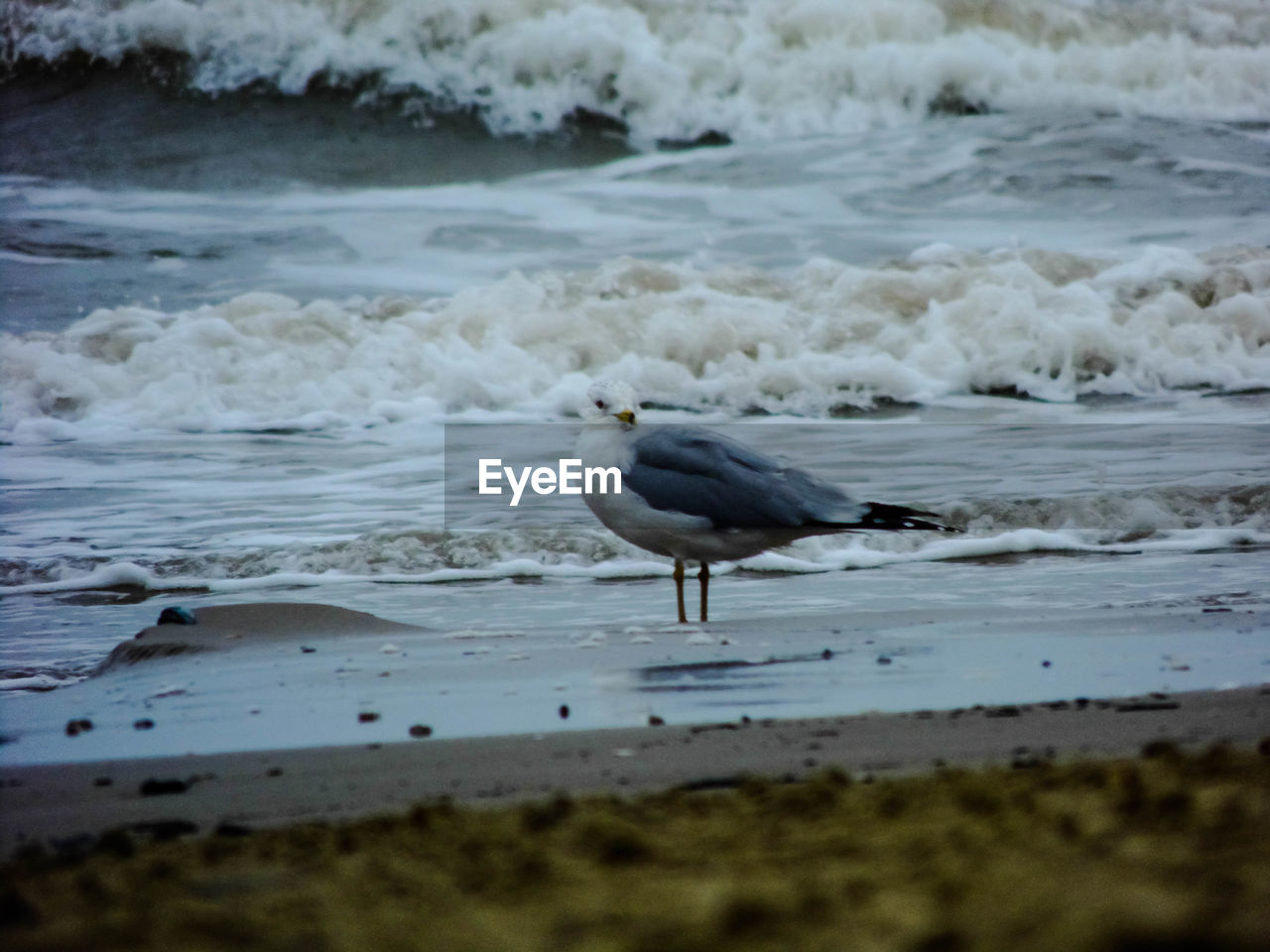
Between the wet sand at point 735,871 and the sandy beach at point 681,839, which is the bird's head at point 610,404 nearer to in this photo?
the sandy beach at point 681,839

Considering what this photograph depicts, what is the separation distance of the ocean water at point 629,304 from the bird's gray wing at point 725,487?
29cm

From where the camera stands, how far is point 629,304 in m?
8.52

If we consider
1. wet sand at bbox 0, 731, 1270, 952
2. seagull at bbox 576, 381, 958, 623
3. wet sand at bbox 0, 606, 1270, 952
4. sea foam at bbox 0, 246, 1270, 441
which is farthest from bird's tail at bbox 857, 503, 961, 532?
sea foam at bbox 0, 246, 1270, 441

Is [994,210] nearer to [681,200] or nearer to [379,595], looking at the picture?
[681,200]

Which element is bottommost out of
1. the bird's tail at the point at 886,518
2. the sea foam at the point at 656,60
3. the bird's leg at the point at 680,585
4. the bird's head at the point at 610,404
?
the bird's leg at the point at 680,585

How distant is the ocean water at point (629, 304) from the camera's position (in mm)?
4418

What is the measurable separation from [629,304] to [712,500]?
500 centimetres

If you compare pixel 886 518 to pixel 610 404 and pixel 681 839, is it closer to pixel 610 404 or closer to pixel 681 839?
pixel 610 404

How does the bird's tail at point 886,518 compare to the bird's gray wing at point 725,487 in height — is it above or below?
below

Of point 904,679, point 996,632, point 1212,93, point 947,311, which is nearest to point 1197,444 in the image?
point 947,311

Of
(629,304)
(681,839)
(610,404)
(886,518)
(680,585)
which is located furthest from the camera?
(629,304)

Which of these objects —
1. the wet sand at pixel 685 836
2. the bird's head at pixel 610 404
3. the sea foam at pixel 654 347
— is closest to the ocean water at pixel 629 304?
the sea foam at pixel 654 347

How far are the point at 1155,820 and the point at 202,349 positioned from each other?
7.32 meters
